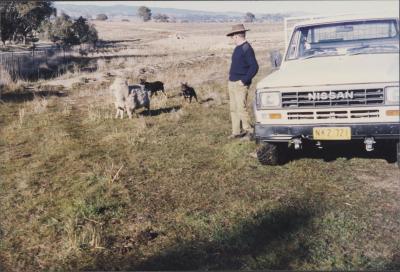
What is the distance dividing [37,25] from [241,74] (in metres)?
28.9

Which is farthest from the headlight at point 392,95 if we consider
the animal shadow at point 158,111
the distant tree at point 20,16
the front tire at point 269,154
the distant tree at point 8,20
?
the distant tree at point 8,20

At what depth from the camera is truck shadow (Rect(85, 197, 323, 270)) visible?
153 inches

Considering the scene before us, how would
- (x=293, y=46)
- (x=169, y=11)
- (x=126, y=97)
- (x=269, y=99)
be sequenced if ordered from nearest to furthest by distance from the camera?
(x=269, y=99), (x=293, y=46), (x=126, y=97), (x=169, y=11)

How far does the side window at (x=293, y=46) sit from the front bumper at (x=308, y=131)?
1.63 m

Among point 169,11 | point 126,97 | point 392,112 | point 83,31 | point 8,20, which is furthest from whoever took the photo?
point 83,31

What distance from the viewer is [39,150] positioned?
834 centimetres

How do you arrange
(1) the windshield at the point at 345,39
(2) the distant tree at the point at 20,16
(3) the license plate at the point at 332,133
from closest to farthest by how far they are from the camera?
(3) the license plate at the point at 332,133, (1) the windshield at the point at 345,39, (2) the distant tree at the point at 20,16

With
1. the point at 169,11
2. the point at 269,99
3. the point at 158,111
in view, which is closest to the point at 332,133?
the point at 269,99

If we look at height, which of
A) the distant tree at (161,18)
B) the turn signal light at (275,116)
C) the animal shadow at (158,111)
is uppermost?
the distant tree at (161,18)

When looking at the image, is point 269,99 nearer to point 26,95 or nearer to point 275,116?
point 275,116

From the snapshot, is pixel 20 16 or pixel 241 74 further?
pixel 20 16

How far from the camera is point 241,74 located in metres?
7.84

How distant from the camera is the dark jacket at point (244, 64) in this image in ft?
25.0

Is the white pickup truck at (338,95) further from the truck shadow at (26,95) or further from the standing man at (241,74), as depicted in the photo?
the truck shadow at (26,95)
